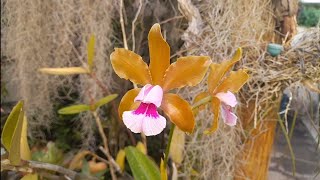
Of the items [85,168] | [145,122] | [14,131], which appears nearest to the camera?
[145,122]

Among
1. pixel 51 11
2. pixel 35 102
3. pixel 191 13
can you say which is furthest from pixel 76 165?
pixel 191 13

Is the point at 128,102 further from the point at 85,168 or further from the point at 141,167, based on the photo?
the point at 85,168

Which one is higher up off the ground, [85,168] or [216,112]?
[216,112]

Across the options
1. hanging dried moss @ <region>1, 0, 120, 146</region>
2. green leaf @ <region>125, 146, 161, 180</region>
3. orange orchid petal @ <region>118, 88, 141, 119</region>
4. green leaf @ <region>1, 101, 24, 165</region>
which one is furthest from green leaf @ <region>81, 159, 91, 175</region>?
orange orchid petal @ <region>118, 88, 141, 119</region>

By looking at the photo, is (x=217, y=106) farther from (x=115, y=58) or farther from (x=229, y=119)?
(x=115, y=58)

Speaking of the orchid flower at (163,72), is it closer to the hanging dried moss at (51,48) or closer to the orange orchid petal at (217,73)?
the orange orchid petal at (217,73)

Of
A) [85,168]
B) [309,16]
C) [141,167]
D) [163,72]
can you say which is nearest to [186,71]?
[163,72]

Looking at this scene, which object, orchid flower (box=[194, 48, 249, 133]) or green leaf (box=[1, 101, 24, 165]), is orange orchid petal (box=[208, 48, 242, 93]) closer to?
orchid flower (box=[194, 48, 249, 133])

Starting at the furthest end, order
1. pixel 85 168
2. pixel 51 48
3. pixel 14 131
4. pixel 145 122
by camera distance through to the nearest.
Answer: pixel 51 48, pixel 85 168, pixel 14 131, pixel 145 122
